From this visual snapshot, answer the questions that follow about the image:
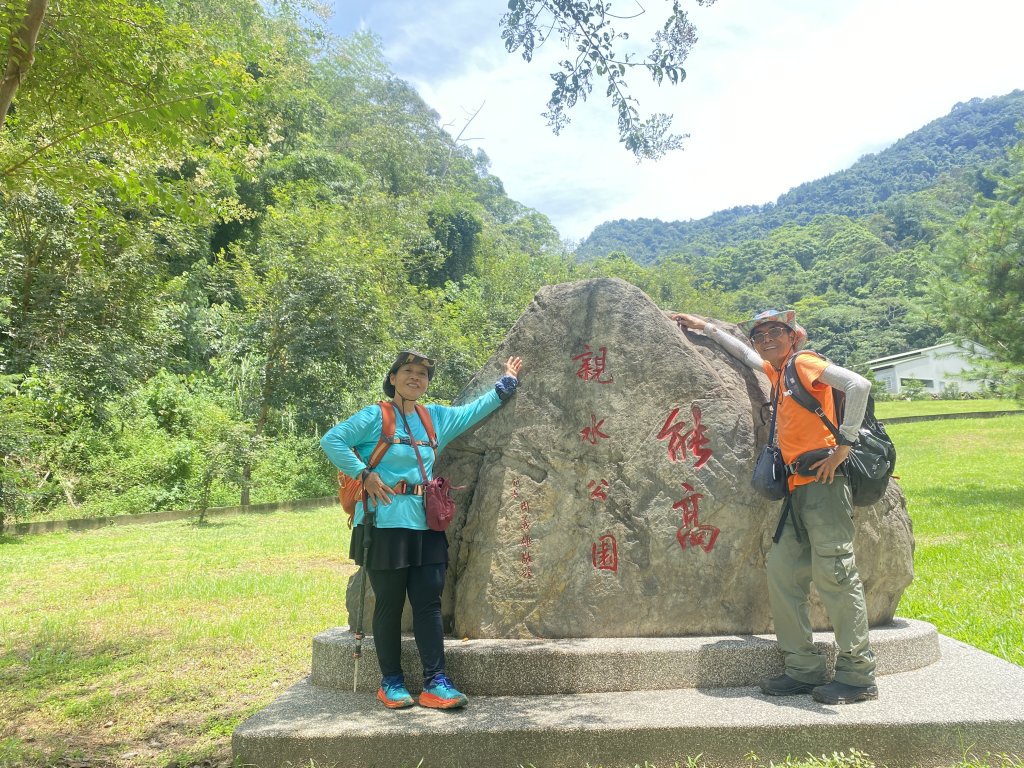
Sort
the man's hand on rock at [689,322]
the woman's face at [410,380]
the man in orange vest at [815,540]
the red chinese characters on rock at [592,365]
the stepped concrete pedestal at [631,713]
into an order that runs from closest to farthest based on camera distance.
Answer: the stepped concrete pedestal at [631,713] < the man in orange vest at [815,540] < the woman's face at [410,380] < the red chinese characters on rock at [592,365] < the man's hand on rock at [689,322]

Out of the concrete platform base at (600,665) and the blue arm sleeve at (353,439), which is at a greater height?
the blue arm sleeve at (353,439)

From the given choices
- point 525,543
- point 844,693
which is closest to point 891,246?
point 844,693

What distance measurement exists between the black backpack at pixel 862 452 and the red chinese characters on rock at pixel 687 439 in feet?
2.11

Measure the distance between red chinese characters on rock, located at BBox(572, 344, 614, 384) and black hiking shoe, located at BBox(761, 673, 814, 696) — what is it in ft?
5.97

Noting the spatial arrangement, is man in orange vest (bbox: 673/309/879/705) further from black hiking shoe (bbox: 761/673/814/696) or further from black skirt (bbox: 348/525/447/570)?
black skirt (bbox: 348/525/447/570)

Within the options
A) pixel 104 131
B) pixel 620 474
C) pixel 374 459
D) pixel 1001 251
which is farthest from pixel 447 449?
pixel 1001 251

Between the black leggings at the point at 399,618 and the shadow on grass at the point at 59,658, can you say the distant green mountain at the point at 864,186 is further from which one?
the black leggings at the point at 399,618

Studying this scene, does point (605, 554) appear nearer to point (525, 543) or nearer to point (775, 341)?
point (525, 543)

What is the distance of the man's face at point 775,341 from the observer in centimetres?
354

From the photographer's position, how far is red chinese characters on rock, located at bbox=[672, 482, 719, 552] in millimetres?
3832

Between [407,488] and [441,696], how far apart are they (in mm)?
1023

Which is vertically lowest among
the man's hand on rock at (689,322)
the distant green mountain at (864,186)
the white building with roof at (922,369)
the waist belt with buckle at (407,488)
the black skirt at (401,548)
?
the black skirt at (401,548)

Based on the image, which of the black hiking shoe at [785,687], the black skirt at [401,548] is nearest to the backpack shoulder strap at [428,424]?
the black skirt at [401,548]

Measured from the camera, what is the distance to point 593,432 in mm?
4039
